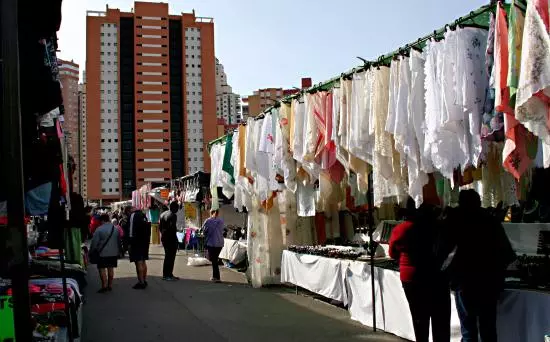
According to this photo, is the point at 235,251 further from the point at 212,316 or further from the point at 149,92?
the point at 149,92

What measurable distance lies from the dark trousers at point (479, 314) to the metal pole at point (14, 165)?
147 inches

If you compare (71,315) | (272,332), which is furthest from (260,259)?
(71,315)

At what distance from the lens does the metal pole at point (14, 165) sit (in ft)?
6.65

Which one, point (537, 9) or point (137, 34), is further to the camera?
point (137, 34)

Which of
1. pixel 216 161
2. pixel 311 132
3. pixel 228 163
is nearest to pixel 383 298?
pixel 311 132

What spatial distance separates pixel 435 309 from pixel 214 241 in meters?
7.58

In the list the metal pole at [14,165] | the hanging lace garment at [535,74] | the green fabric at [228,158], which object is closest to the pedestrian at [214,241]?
the green fabric at [228,158]

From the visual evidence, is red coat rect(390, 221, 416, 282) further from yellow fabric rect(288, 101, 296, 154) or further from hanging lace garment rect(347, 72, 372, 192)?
yellow fabric rect(288, 101, 296, 154)

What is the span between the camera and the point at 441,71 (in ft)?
14.0

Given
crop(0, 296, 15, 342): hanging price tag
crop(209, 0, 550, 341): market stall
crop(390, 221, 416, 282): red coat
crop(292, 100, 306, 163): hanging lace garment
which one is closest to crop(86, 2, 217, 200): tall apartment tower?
crop(209, 0, 550, 341): market stall

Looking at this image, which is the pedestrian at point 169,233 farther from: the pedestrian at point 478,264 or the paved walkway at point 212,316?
the pedestrian at point 478,264

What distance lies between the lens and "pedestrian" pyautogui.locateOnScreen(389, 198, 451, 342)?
520 cm

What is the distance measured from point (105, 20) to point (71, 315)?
10119 centimetres

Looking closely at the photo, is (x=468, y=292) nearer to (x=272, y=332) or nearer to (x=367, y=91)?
(x=367, y=91)
